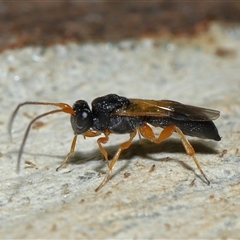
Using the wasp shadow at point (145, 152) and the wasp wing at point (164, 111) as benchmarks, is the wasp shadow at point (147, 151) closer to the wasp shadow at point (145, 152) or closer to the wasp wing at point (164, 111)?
the wasp shadow at point (145, 152)

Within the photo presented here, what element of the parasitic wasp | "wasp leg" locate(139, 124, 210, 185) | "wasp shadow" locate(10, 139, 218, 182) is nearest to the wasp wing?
the parasitic wasp

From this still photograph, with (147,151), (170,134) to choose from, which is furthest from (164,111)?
A: (147,151)

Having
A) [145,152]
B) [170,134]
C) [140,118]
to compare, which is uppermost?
[140,118]

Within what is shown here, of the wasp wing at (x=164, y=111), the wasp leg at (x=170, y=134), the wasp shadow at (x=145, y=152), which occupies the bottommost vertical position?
the wasp shadow at (x=145, y=152)

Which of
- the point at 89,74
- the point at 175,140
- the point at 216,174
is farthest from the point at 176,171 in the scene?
the point at 89,74

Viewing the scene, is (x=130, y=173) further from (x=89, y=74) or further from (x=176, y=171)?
(x=89, y=74)

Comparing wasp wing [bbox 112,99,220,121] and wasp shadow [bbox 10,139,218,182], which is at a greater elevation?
wasp wing [bbox 112,99,220,121]

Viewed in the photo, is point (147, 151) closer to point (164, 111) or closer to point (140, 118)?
point (140, 118)

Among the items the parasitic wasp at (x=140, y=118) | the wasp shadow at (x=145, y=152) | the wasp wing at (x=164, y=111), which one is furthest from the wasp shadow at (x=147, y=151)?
the wasp wing at (x=164, y=111)

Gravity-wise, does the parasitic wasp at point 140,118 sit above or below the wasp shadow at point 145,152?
above

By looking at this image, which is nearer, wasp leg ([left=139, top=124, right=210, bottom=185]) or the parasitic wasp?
wasp leg ([left=139, top=124, right=210, bottom=185])

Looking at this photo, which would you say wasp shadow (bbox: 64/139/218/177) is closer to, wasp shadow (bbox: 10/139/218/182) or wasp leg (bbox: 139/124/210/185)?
wasp shadow (bbox: 10/139/218/182)

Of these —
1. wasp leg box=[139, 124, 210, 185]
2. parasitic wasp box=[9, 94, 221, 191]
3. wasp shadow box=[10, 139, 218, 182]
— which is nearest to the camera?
wasp leg box=[139, 124, 210, 185]

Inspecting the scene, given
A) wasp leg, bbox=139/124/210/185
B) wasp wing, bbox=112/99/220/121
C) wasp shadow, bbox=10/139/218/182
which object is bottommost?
wasp shadow, bbox=10/139/218/182
